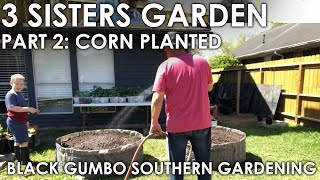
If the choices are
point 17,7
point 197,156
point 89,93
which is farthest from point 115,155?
point 17,7

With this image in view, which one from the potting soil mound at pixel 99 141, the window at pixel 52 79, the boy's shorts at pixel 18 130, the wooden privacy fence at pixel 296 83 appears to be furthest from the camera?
the window at pixel 52 79

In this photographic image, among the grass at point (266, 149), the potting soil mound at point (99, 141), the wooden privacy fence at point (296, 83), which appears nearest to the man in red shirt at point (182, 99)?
the grass at point (266, 149)

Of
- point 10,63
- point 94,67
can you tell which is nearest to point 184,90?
point 94,67

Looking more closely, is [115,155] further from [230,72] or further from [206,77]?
[230,72]

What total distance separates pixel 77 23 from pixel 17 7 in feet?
6.39

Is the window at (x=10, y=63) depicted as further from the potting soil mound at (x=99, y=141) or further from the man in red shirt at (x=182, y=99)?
the man in red shirt at (x=182, y=99)

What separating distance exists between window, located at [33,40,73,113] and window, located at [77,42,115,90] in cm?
42

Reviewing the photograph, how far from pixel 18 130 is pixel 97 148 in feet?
4.77

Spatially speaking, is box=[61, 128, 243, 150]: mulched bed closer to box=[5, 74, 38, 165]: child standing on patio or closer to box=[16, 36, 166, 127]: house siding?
box=[5, 74, 38, 165]: child standing on patio

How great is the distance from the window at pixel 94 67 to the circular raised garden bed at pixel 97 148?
3027 mm

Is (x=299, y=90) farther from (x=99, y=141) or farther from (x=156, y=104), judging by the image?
(x=156, y=104)

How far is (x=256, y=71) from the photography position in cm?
1202

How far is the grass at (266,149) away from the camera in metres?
4.79

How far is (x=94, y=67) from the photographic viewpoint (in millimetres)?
8812
